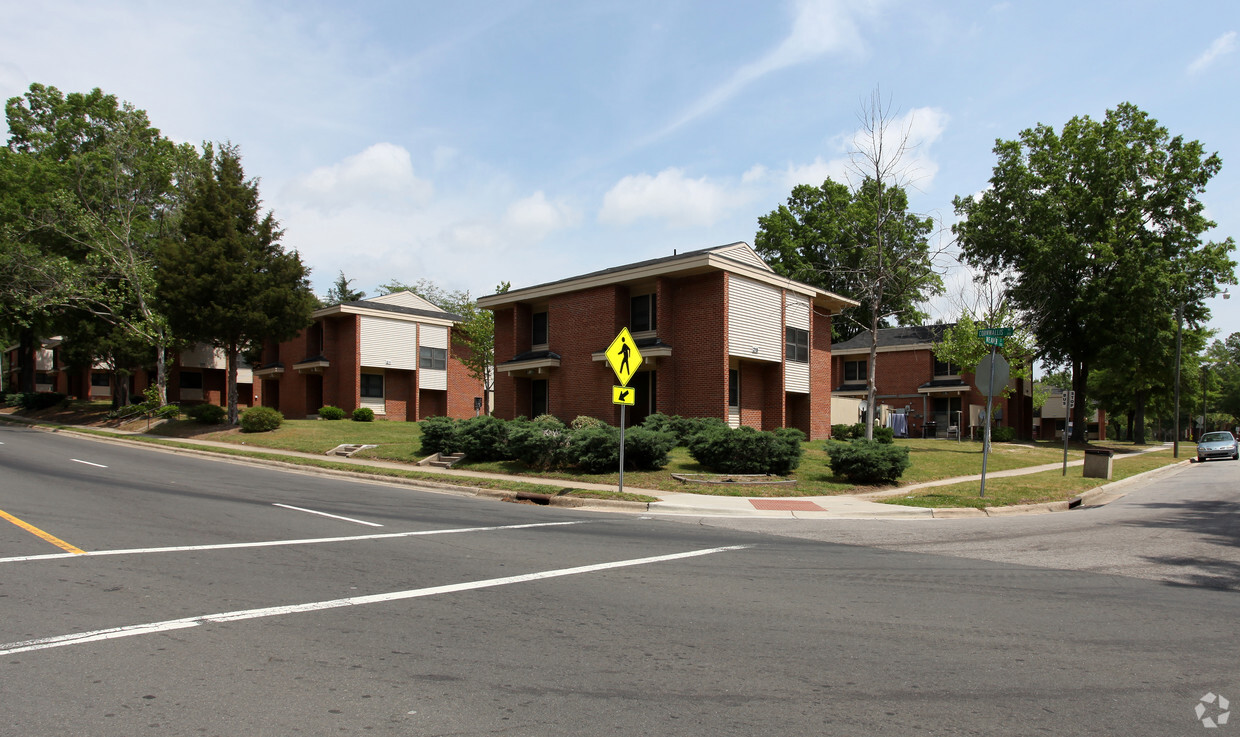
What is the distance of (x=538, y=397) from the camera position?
109ft

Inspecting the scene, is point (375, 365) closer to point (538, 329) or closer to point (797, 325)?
point (538, 329)

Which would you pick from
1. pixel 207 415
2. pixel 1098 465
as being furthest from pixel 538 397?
pixel 1098 465

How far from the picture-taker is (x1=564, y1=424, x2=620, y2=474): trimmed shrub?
18.2m

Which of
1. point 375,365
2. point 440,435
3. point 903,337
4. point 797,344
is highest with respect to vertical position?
point 903,337

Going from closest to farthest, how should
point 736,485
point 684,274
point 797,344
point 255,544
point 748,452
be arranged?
point 255,544
point 736,485
point 748,452
point 684,274
point 797,344

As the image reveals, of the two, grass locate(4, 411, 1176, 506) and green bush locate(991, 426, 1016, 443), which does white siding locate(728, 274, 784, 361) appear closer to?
grass locate(4, 411, 1176, 506)

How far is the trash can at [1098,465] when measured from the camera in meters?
22.8

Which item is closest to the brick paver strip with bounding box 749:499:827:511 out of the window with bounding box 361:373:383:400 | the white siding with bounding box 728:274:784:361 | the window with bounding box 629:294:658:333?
the white siding with bounding box 728:274:784:361

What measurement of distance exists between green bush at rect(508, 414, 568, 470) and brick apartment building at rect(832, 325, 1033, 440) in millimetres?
30265

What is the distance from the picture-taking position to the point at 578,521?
40.7 ft

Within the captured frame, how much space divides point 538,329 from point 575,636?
93.7ft

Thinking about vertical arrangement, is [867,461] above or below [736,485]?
above

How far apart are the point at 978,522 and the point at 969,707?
33.1 ft

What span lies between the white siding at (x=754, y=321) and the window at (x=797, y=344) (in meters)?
0.76
